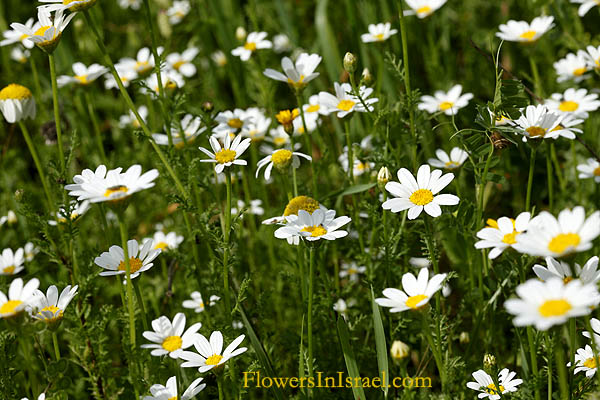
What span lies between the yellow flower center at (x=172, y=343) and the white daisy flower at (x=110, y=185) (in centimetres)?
45

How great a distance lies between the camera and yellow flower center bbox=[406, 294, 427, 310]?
4.76ft

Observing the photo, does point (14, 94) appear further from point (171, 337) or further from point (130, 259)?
point (171, 337)

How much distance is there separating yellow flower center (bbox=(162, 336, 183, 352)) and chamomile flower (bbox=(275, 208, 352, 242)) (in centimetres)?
40

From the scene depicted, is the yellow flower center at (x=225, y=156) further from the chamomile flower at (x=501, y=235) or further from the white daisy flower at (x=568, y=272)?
the white daisy flower at (x=568, y=272)

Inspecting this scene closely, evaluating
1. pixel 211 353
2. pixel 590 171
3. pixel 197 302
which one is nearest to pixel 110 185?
pixel 211 353

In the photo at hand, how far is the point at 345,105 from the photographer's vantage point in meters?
2.13

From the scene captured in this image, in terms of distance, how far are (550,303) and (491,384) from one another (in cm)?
62

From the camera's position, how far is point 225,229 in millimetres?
1717

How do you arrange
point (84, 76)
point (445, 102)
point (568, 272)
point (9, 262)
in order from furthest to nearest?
point (84, 76) < point (445, 102) < point (9, 262) < point (568, 272)

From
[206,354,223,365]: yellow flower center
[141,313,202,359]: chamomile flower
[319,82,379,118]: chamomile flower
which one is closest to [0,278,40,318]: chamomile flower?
[141,313,202,359]: chamomile flower

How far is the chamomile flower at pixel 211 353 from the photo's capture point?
1.56m

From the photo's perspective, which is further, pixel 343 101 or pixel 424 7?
pixel 424 7

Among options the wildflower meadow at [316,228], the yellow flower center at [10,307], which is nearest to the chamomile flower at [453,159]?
the wildflower meadow at [316,228]

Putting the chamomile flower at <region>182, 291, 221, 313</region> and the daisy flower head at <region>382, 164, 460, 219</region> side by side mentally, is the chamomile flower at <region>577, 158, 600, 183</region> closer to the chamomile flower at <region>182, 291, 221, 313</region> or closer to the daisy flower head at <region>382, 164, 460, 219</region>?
the daisy flower head at <region>382, 164, 460, 219</region>
